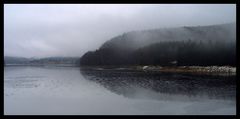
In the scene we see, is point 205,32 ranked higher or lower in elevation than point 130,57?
higher

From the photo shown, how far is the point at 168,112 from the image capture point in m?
14.8

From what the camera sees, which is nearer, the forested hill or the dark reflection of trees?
the dark reflection of trees

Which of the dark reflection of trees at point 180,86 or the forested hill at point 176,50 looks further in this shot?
the forested hill at point 176,50

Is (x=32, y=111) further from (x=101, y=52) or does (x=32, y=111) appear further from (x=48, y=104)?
(x=101, y=52)

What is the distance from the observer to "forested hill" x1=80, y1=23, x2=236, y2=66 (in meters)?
87.2

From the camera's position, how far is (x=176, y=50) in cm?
10950

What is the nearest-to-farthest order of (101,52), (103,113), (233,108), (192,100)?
(103,113)
(233,108)
(192,100)
(101,52)

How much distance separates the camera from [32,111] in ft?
51.1

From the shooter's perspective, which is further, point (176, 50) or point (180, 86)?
point (176, 50)

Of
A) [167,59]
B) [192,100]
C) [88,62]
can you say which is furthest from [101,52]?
[192,100]

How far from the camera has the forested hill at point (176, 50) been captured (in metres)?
87.2

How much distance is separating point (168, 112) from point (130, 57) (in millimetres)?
111508

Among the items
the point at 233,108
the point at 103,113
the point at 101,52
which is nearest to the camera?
the point at 103,113

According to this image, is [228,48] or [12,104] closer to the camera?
[12,104]
